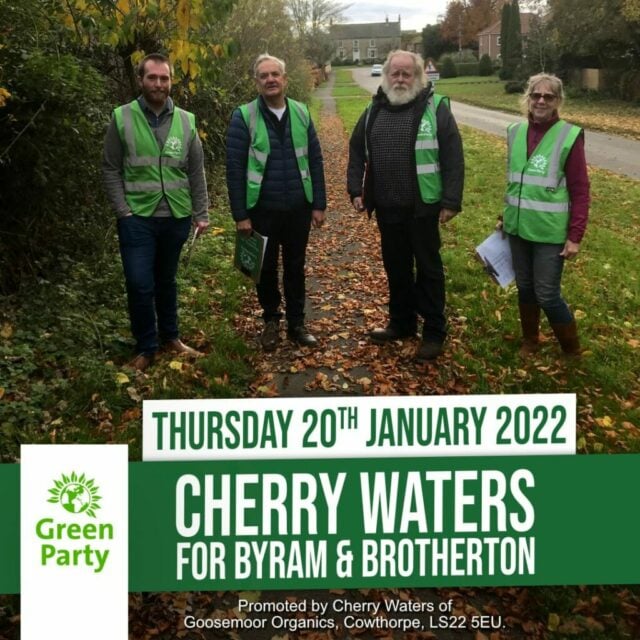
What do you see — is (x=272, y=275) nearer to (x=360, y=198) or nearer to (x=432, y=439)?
(x=360, y=198)

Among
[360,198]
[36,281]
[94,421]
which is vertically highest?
[360,198]

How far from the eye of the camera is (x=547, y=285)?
4.73 m

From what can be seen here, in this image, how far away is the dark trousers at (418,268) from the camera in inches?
193

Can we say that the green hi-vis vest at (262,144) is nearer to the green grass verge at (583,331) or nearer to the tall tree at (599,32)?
the green grass verge at (583,331)

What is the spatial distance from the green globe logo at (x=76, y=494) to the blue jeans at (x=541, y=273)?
3.31 metres

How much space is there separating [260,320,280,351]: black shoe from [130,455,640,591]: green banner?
98.4 inches

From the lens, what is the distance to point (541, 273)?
473 centimetres

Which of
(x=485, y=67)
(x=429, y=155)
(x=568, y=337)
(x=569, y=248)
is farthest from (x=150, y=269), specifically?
(x=485, y=67)

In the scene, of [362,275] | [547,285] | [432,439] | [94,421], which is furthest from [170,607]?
[362,275]

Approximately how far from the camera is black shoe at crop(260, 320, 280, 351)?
534 cm

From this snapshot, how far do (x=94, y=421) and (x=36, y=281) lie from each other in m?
1.99

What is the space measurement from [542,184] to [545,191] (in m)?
0.05

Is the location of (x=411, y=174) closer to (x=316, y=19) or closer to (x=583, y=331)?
(x=583, y=331)

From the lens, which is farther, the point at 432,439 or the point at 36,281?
the point at 36,281
